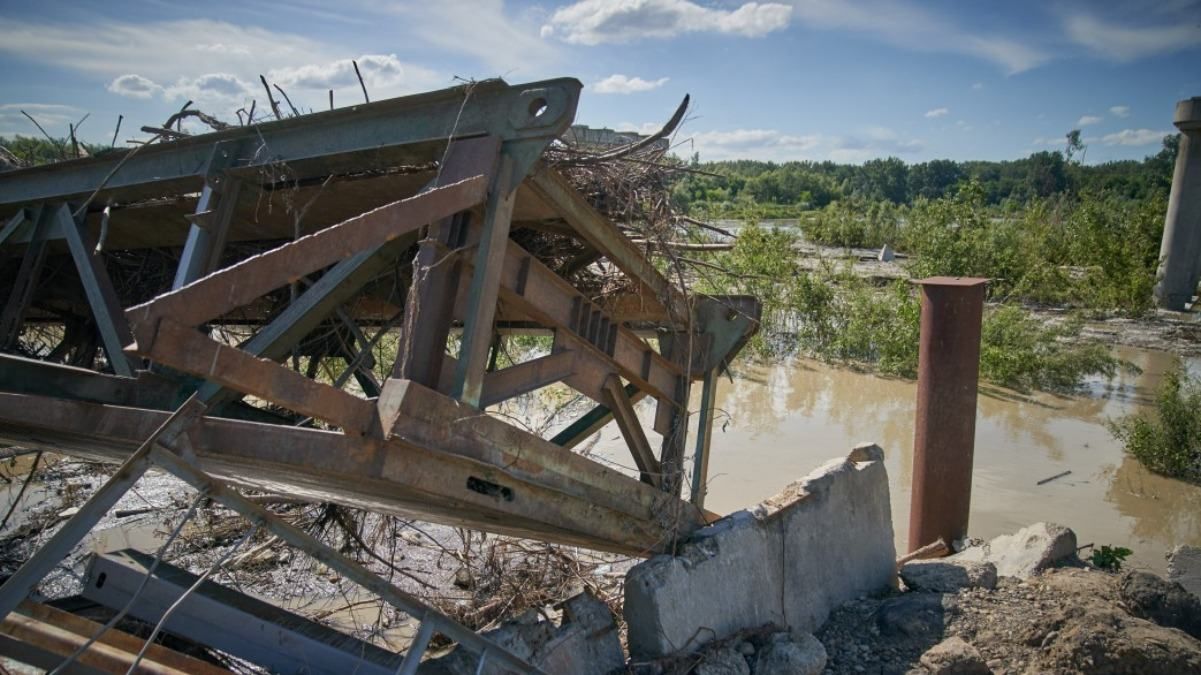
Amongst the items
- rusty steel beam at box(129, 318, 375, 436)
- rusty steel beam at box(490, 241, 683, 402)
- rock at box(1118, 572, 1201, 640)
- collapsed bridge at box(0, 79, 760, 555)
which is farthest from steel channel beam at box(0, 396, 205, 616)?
rock at box(1118, 572, 1201, 640)

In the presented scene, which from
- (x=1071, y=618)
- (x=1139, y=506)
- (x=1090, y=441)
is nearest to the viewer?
(x=1071, y=618)

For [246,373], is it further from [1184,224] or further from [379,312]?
[1184,224]

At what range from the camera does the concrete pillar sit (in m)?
19.9

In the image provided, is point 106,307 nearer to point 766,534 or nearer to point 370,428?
point 370,428

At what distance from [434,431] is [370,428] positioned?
24 cm

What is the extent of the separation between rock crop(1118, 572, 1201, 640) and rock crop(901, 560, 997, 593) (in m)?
0.80

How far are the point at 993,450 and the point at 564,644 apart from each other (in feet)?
30.7

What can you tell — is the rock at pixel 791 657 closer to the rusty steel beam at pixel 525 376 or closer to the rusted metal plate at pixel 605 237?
the rusty steel beam at pixel 525 376

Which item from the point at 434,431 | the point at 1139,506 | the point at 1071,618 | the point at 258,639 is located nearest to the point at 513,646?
the point at 258,639

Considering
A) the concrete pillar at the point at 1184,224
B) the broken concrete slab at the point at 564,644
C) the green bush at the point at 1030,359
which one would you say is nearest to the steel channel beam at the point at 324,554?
the broken concrete slab at the point at 564,644

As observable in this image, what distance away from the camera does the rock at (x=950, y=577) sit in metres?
5.52

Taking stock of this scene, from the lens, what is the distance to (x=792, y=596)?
5180mm

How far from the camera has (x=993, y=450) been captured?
38.8 ft

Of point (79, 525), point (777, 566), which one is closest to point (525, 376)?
point (79, 525)
